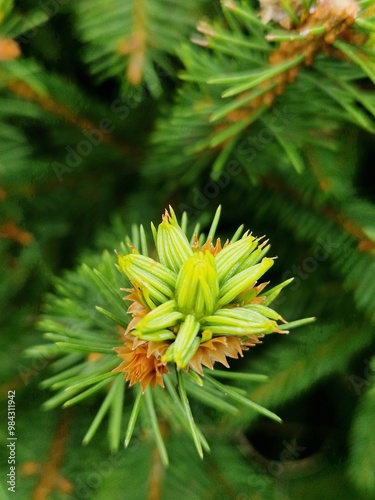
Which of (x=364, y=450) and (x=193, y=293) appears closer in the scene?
(x=193, y=293)

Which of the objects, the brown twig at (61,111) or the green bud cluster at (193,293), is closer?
the green bud cluster at (193,293)

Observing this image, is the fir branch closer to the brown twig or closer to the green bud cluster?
the green bud cluster

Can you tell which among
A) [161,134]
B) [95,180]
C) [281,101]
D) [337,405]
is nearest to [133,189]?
[95,180]

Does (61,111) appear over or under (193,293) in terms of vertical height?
over

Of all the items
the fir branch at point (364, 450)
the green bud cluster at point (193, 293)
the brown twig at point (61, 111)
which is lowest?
the fir branch at point (364, 450)

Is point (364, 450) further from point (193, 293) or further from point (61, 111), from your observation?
point (61, 111)

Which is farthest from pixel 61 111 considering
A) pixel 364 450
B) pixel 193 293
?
pixel 364 450

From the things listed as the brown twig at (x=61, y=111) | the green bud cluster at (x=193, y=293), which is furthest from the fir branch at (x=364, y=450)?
the brown twig at (x=61, y=111)

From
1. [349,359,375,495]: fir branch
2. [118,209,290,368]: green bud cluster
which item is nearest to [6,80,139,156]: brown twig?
[118,209,290,368]: green bud cluster

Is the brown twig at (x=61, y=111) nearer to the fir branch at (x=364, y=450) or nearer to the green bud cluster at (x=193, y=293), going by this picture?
the green bud cluster at (x=193, y=293)

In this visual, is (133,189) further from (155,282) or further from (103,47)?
(155,282)

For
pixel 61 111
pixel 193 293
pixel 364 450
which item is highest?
pixel 61 111
